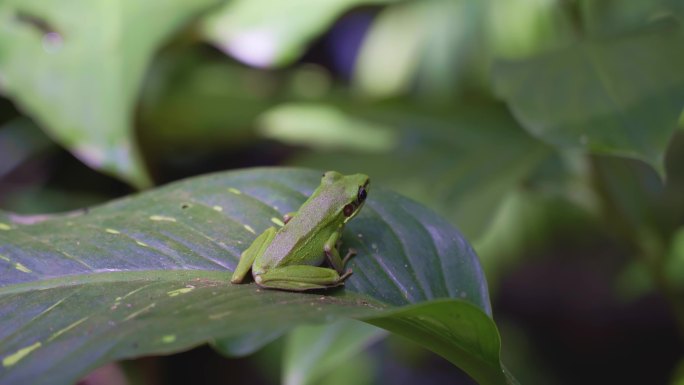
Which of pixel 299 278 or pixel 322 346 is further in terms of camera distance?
pixel 322 346

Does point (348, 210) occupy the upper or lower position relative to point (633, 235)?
upper

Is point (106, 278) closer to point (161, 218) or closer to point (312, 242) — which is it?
point (161, 218)

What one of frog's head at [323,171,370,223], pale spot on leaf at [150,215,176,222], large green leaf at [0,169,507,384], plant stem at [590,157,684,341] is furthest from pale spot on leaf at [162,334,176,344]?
plant stem at [590,157,684,341]

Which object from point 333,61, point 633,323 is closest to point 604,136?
point 633,323

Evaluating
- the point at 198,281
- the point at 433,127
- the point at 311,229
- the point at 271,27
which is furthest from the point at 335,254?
the point at 433,127

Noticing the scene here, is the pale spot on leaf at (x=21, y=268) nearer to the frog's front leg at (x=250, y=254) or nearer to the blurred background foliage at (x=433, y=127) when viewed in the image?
the frog's front leg at (x=250, y=254)

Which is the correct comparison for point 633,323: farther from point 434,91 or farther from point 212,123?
point 212,123

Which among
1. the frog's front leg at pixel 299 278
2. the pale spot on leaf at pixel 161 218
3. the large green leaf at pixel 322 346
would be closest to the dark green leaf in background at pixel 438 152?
the large green leaf at pixel 322 346
